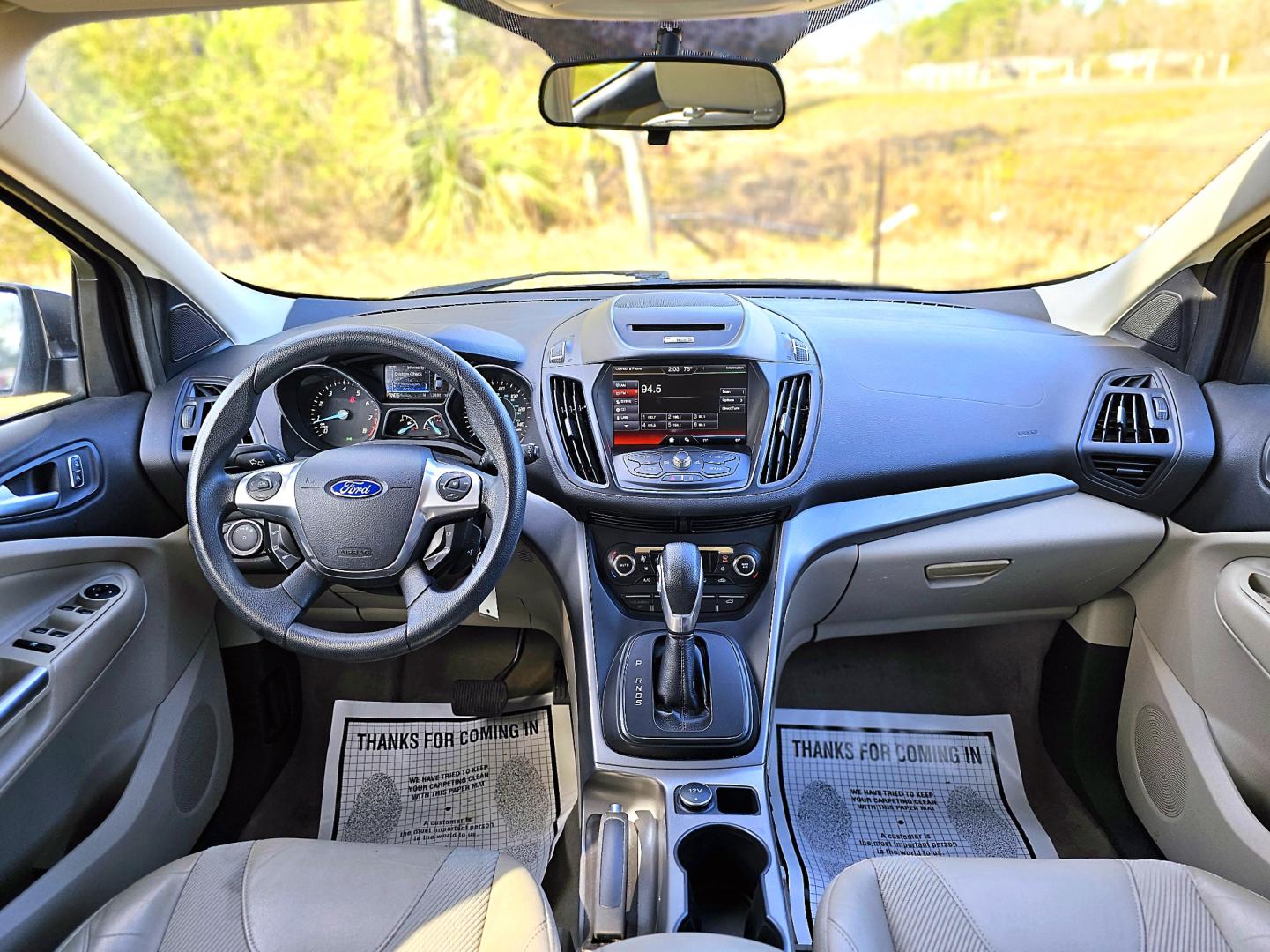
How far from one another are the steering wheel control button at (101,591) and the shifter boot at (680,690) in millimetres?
1141

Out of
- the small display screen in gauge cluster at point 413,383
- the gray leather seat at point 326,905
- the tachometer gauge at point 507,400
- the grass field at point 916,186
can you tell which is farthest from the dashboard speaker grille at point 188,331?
the grass field at point 916,186

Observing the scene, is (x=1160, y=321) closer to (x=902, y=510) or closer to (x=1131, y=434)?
(x=1131, y=434)

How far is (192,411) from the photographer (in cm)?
213

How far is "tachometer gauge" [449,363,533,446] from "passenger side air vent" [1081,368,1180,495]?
4.18 feet

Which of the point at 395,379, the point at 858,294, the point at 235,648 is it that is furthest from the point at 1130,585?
the point at 235,648

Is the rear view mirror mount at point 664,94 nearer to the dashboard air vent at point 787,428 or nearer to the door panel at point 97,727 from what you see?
the dashboard air vent at point 787,428

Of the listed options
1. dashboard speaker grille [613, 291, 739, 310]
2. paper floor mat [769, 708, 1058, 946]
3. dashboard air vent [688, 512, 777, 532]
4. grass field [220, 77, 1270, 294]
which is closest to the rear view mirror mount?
dashboard speaker grille [613, 291, 739, 310]

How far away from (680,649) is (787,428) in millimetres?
537

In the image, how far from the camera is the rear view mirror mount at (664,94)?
1890 mm

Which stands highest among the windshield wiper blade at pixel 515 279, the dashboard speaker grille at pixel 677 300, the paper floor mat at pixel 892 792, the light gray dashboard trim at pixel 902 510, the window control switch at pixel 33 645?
the dashboard speaker grille at pixel 677 300

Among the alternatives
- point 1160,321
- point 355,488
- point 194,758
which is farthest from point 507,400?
point 1160,321

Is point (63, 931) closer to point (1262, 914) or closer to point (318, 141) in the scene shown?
point (1262, 914)

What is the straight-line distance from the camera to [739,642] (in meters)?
2.03

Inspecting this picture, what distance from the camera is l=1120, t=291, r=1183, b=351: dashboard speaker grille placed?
7.09 feet
